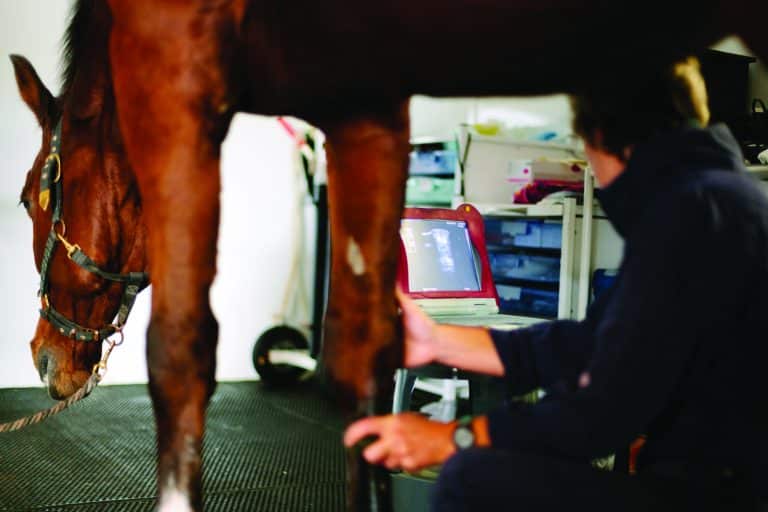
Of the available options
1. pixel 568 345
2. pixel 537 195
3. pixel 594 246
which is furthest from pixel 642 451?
pixel 537 195

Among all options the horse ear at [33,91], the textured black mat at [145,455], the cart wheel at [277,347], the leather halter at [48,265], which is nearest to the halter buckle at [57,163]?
the leather halter at [48,265]

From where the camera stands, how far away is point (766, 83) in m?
3.01

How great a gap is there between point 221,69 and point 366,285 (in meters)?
0.28

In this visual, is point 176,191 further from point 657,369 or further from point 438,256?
point 438,256

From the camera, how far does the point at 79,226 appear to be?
3.67 feet

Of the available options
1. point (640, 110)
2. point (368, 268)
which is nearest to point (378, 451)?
point (368, 268)

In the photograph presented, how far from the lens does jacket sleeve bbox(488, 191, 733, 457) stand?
64cm

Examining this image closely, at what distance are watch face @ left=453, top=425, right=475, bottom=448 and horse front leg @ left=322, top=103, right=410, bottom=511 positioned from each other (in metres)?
0.11

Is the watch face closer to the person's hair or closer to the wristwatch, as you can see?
the wristwatch

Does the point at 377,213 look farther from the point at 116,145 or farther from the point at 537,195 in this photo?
the point at 537,195

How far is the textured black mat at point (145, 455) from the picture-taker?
1.78m

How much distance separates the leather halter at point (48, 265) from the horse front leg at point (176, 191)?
1.48ft

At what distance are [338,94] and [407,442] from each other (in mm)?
365

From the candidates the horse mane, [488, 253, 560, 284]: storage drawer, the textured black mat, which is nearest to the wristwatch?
the textured black mat
